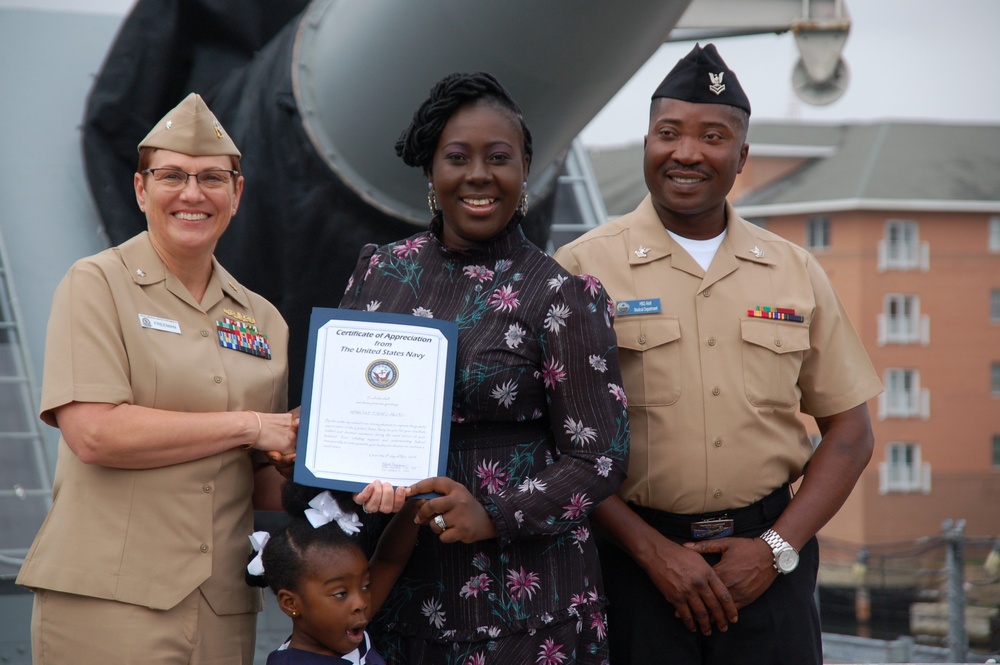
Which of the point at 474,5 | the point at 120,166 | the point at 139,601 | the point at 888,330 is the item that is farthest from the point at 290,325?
the point at 888,330

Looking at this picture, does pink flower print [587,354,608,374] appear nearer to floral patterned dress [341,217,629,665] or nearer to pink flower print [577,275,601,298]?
floral patterned dress [341,217,629,665]

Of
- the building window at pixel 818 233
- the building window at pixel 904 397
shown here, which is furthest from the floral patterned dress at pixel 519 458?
the building window at pixel 818 233

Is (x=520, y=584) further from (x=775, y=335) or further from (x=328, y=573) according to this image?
(x=775, y=335)

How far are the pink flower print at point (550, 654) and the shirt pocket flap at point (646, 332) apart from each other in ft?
2.70

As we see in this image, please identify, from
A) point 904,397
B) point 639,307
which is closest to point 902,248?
point 904,397

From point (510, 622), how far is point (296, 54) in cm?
211

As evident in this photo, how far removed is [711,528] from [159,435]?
140cm

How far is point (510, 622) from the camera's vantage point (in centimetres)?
270

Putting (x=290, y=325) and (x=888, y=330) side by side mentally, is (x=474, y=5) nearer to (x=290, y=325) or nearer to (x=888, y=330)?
(x=290, y=325)

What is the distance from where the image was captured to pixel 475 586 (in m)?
2.73

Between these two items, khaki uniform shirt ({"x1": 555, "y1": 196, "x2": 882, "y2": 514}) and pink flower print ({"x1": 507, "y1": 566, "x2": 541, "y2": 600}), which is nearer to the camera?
pink flower print ({"x1": 507, "y1": 566, "x2": 541, "y2": 600})

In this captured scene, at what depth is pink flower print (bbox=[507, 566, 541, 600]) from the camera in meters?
2.72

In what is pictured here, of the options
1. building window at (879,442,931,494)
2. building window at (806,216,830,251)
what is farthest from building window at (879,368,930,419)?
building window at (806,216,830,251)

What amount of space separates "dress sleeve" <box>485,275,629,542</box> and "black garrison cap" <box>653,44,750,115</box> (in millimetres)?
722
